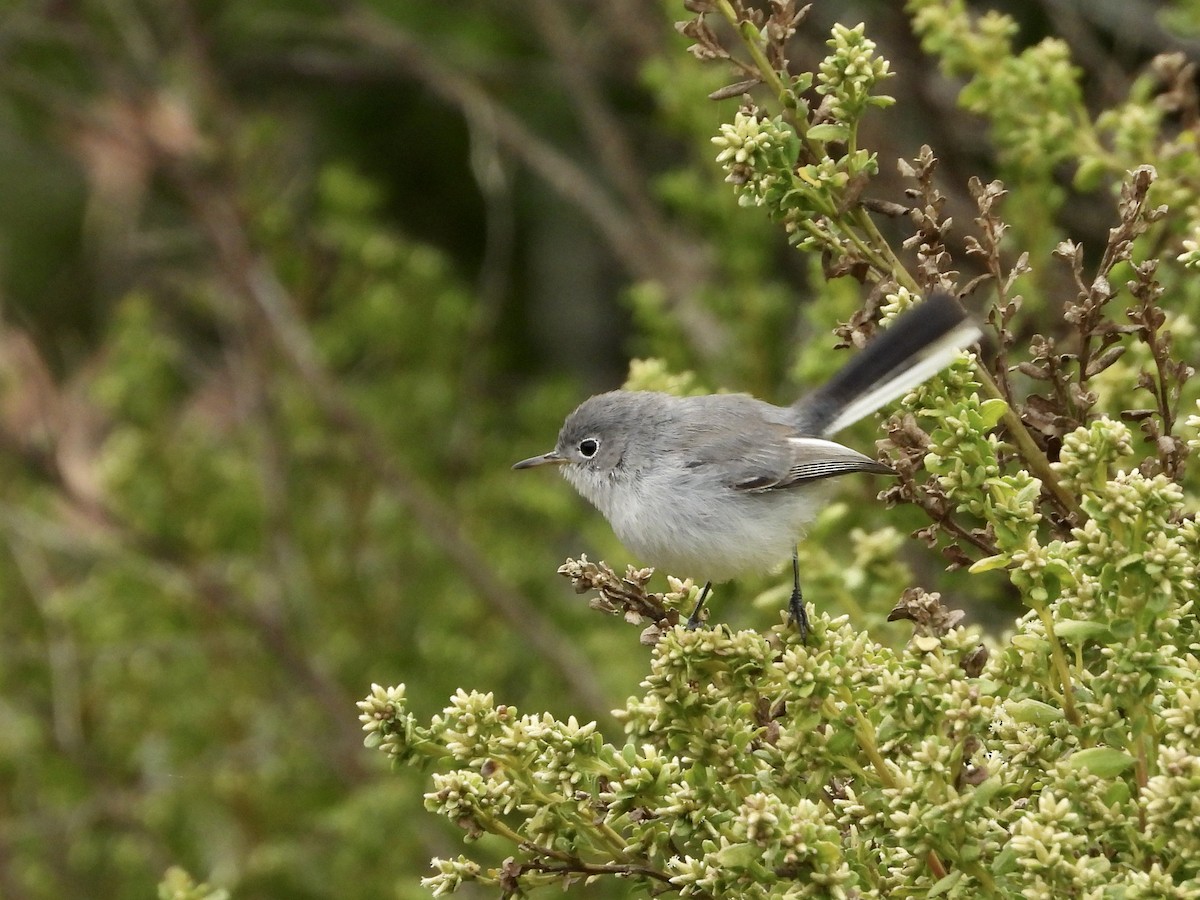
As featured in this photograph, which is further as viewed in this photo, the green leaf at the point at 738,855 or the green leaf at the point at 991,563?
the green leaf at the point at 991,563

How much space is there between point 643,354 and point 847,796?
372cm

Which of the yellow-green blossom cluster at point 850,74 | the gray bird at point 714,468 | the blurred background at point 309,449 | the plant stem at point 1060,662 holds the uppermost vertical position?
the blurred background at point 309,449

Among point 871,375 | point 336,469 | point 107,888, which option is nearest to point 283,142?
point 336,469

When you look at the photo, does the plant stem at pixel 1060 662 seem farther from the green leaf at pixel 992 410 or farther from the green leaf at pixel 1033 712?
the green leaf at pixel 992 410

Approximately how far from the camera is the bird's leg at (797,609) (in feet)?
6.68

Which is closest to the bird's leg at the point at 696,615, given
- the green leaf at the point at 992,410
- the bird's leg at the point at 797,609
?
the bird's leg at the point at 797,609

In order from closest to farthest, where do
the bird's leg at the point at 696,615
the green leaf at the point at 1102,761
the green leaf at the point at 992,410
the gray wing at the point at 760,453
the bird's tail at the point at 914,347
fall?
the green leaf at the point at 1102,761 < the green leaf at the point at 992,410 < the bird's tail at the point at 914,347 < the bird's leg at the point at 696,615 < the gray wing at the point at 760,453

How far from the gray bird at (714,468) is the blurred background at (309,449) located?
91 cm

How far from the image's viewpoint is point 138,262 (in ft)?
22.5

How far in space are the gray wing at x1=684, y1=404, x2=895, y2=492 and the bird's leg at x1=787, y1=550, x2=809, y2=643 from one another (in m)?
0.16

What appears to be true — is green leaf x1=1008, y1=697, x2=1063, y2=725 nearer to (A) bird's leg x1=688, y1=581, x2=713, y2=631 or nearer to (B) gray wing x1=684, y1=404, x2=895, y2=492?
(A) bird's leg x1=688, y1=581, x2=713, y2=631

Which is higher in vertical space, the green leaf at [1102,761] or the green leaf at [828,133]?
the green leaf at [828,133]

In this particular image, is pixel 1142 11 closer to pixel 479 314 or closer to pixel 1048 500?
pixel 479 314

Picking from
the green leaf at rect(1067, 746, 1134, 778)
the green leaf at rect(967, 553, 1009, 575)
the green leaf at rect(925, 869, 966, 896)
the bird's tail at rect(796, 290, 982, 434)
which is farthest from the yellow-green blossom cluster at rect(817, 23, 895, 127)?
the green leaf at rect(925, 869, 966, 896)
